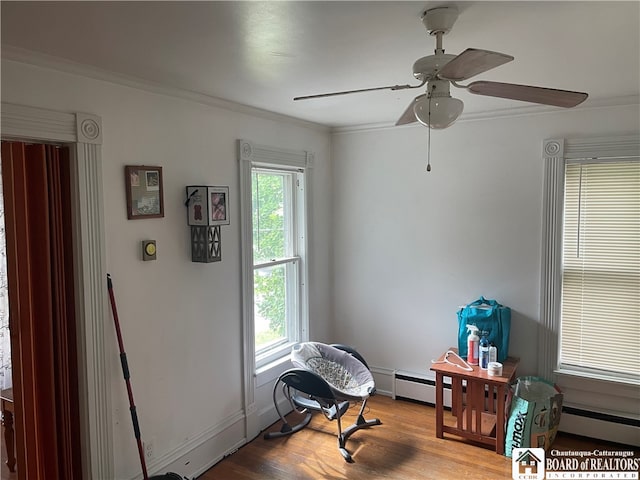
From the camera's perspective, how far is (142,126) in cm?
266

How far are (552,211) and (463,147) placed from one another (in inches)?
33.2

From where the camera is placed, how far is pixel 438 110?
1799 mm

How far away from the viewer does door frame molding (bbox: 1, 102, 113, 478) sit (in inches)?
91.8

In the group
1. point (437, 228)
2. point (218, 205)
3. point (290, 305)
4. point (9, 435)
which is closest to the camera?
point (9, 435)

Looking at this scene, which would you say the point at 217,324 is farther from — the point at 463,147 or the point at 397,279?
the point at 463,147

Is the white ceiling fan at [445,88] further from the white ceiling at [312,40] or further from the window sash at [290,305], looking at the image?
the window sash at [290,305]

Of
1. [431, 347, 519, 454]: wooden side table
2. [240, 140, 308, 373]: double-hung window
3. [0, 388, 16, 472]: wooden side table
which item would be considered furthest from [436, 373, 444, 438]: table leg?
[0, 388, 16, 472]: wooden side table

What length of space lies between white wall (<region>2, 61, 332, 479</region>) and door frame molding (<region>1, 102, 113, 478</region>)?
6cm

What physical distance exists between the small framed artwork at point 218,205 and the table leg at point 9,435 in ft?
5.30

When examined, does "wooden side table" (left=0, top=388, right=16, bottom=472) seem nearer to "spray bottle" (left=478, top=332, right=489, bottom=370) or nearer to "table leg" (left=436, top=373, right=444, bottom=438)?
"table leg" (left=436, top=373, right=444, bottom=438)

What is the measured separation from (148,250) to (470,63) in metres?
1.97

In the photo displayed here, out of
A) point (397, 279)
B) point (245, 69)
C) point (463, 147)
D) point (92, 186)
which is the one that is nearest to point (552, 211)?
point (463, 147)

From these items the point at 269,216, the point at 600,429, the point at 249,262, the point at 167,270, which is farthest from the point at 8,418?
the point at 600,429

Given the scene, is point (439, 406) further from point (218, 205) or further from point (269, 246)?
point (218, 205)
